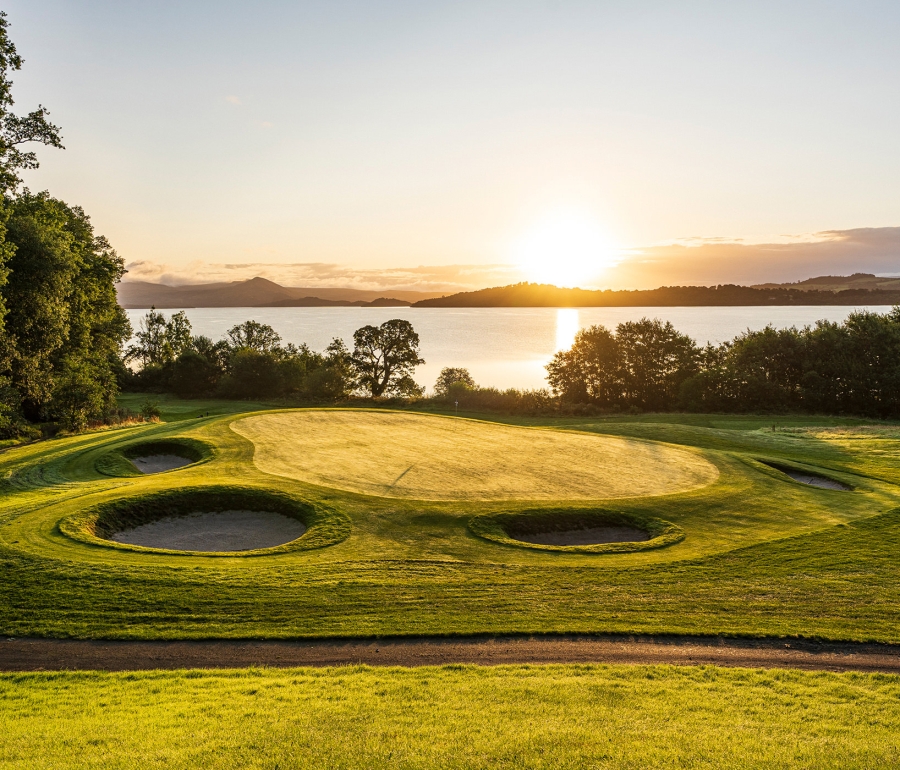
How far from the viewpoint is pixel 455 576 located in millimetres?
15570

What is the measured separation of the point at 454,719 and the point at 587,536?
11.5 meters

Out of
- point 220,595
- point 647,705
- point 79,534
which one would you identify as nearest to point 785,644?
point 647,705

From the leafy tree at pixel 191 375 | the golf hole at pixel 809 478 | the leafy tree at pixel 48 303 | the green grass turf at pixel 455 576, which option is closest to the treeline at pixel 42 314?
the leafy tree at pixel 48 303

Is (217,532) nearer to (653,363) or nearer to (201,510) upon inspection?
(201,510)

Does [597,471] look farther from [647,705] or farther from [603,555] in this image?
[647,705]

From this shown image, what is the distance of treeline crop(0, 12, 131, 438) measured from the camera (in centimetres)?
3525

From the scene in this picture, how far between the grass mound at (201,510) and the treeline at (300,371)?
4938 cm

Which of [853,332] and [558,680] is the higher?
[853,332]

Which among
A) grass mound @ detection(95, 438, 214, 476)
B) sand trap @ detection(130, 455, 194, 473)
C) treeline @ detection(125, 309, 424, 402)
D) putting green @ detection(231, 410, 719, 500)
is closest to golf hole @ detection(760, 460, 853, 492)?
putting green @ detection(231, 410, 719, 500)

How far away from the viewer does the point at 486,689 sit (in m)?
10.5

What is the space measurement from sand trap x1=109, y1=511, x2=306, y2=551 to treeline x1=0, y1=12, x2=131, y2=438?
69.6 ft

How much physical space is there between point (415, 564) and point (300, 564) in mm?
3169

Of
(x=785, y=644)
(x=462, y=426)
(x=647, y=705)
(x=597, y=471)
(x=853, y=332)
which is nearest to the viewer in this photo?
(x=647, y=705)

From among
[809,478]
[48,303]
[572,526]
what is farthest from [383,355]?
[572,526]
